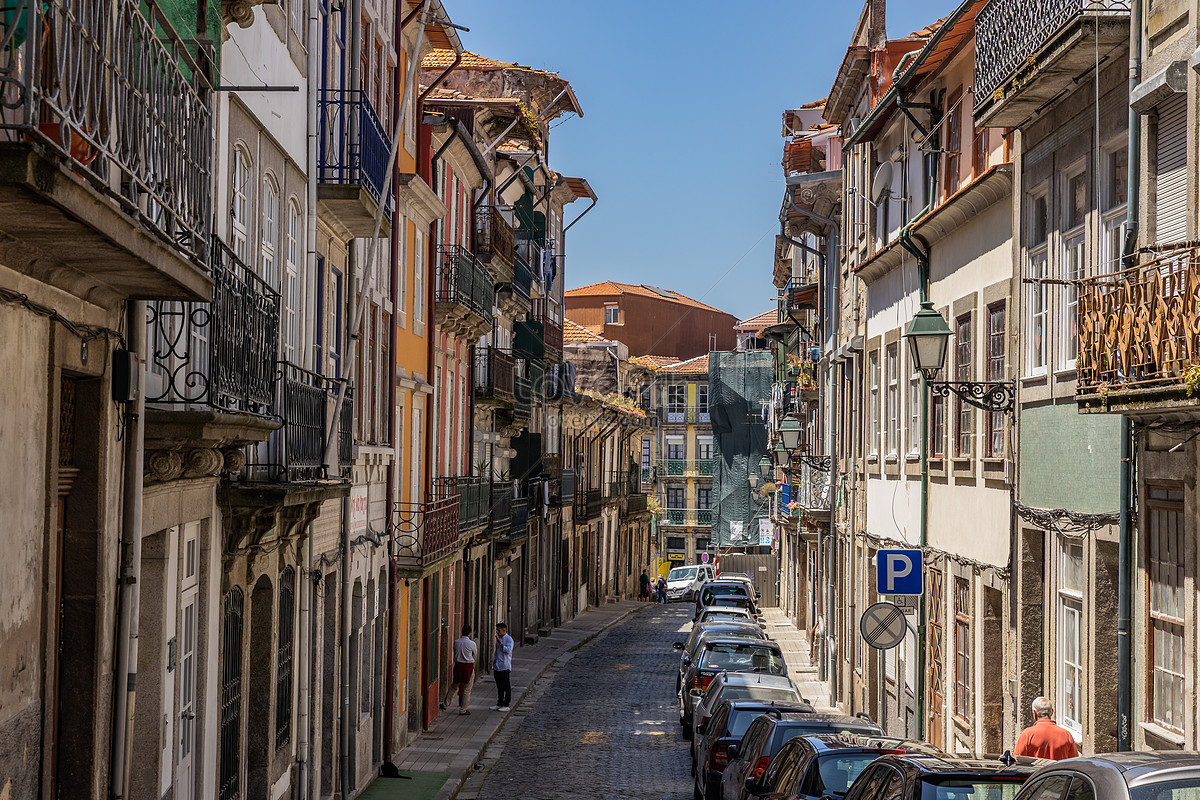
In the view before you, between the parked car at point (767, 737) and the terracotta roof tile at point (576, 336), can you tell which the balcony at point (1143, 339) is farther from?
the terracotta roof tile at point (576, 336)

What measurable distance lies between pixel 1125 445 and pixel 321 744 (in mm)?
9300

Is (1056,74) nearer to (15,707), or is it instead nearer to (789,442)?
(15,707)

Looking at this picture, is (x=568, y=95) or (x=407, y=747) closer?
(x=407, y=747)

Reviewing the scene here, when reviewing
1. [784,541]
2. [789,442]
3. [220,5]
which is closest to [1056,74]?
[220,5]

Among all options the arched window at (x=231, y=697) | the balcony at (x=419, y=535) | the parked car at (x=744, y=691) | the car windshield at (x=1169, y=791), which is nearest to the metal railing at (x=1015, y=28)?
the car windshield at (x=1169, y=791)

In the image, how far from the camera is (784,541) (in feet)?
168

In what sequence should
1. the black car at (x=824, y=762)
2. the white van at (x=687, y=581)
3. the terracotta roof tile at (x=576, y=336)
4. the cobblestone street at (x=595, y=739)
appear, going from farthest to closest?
the terracotta roof tile at (x=576, y=336) → the white van at (x=687, y=581) → the cobblestone street at (x=595, y=739) → the black car at (x=824, y=762)

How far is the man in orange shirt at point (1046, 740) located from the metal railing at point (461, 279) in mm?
14477

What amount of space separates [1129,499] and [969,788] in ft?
12.9

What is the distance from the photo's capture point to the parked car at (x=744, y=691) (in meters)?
19.3

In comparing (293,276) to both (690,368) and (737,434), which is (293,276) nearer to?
(737,434)

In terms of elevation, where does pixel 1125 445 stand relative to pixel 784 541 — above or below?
above

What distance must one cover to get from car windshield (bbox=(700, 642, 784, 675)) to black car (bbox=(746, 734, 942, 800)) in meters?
11.6

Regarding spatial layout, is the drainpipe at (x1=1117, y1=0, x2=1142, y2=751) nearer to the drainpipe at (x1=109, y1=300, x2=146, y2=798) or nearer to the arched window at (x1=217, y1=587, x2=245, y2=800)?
the arched window at (x1=217, y1=587, x2=245, y2=800)
